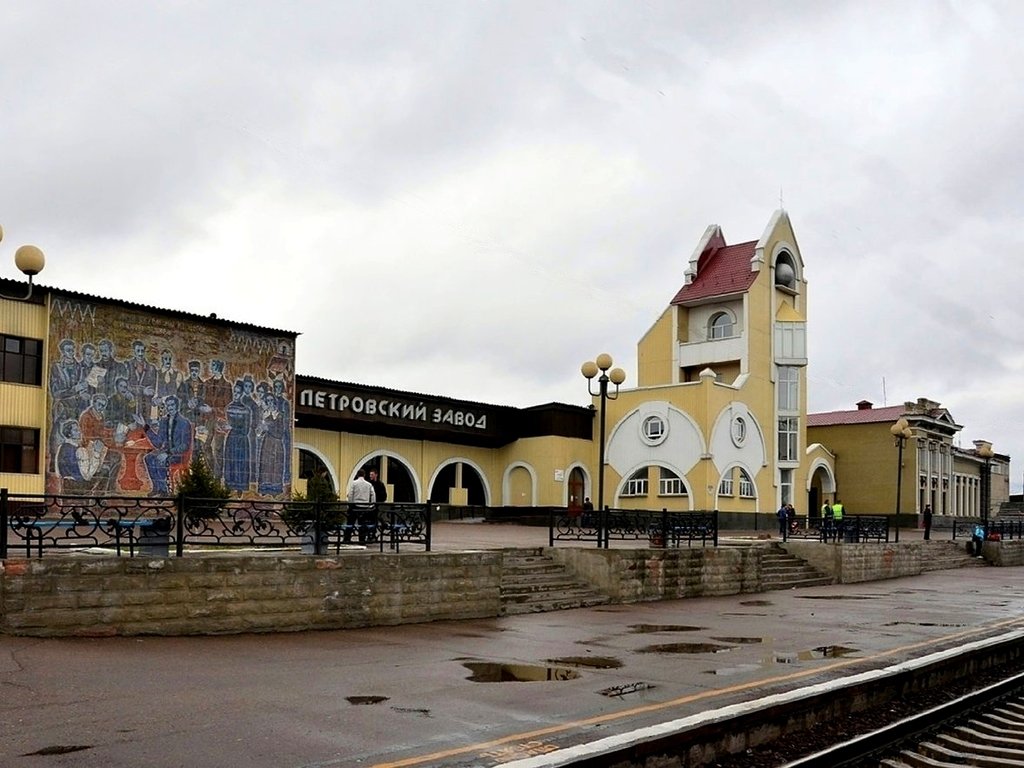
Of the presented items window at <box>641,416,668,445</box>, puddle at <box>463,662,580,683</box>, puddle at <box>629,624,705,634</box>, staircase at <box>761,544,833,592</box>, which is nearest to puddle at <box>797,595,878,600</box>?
staircase at <box>761,544,833,592</box>

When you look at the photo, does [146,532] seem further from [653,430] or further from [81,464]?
[653,430]

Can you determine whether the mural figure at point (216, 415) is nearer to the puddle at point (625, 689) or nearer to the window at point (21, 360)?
the window at point (21, 360)

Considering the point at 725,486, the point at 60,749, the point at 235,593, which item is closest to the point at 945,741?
the point at 60,749

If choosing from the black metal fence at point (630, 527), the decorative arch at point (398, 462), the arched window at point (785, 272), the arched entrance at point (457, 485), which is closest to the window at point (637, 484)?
the arched entrance at point (457, 485)

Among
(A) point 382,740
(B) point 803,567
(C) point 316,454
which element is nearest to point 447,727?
(A) point 382,740

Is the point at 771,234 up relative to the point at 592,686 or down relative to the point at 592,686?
up

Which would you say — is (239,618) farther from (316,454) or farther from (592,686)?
(316,454)

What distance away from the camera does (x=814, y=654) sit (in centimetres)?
1301

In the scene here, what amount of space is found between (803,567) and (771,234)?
23990 mm

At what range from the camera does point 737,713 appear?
8.43 metres

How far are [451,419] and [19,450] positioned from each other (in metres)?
18.2

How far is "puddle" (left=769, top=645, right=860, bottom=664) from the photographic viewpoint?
41.1 ft

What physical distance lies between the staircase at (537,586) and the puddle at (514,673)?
5.08m

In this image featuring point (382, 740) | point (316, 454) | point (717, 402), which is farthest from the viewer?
point (717, 402)
